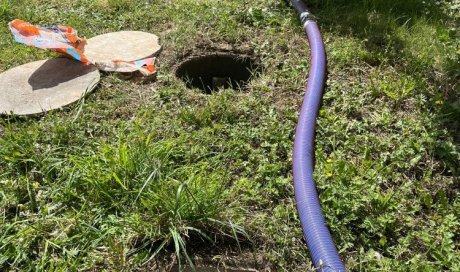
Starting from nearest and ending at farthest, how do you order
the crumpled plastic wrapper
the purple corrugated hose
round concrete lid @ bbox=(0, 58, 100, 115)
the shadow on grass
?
the purple corrugated hose < round concrete lid @ bbox=(0, 58, 100, 115) < the shadow on grass < the crumpled plastic wrapper

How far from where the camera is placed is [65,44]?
3773mm

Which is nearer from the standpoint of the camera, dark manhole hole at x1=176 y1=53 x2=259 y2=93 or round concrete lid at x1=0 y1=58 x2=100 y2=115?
round concrete lid at x1=0 y1=58 x2=100 y2=115

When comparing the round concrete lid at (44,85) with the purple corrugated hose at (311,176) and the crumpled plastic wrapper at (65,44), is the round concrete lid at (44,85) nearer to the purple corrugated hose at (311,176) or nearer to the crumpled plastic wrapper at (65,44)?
the crumpled plastic wrapper at (65,44)

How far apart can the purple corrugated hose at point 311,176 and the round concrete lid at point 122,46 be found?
1.46 m

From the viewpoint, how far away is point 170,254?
2.36 metres

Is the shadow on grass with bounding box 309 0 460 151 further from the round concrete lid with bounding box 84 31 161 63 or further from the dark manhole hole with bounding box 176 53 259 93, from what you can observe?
the round concrete lid with bounding box 84 31 161 63

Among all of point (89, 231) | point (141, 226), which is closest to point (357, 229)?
point (141, 226)

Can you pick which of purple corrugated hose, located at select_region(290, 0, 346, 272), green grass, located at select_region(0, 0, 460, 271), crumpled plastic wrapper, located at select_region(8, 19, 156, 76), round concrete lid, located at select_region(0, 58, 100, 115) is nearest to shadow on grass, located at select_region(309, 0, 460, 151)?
green grass, located at select_region(0, 0, 460, 271)

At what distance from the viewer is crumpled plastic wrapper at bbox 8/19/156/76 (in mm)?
3701

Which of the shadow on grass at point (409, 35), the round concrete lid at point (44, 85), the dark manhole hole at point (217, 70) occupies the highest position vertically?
the shadow on grass at point (409, 35)

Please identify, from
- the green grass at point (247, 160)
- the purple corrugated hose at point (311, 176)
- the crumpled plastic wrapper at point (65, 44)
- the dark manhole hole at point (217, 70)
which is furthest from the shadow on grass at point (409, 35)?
the crumpled plastic wrapper at point (65, 44)

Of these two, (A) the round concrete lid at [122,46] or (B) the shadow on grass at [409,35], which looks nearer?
(B) the shadow on grass at [409,35]

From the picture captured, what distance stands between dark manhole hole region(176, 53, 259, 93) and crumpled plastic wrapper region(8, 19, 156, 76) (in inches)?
13.2

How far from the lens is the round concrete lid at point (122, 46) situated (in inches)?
152
